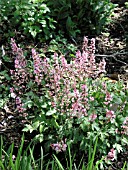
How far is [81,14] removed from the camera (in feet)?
14.6

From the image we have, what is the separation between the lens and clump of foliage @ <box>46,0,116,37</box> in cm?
438

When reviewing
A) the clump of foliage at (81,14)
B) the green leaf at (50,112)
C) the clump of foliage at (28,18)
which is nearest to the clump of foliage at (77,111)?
the green leaf at (50,112)

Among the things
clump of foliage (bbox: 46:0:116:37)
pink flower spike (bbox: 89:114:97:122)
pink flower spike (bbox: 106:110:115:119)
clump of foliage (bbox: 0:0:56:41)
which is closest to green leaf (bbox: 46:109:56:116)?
pink flower spike (bbox: 89:114:97:122)

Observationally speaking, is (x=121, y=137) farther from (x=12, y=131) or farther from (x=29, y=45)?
(x=29, y=45)

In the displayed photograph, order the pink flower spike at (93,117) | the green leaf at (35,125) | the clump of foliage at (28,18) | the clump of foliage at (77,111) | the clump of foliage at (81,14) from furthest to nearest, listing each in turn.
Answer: the clump of foliage at (81,14)
the clump of foliage at (28,18)
the green leaf at (35,125)
the clump of foliage at (77,111)
the pink flower spike at (93,117)

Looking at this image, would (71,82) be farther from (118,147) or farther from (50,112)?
(118,147)

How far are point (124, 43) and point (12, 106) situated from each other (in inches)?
61.6

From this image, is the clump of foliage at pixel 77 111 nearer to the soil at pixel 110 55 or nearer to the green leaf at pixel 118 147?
the green leaf at pixel 118 147

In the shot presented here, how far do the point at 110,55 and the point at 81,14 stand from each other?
1.82 feet

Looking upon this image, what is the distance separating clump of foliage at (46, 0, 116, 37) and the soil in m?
0.15

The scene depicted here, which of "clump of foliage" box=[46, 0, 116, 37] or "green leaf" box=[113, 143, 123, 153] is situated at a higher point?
"clump of foliage" box=[46, 0, 116, 37]

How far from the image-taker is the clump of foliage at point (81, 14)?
4.38 meters

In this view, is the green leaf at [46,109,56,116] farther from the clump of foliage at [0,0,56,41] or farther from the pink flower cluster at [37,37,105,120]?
the clump of foliage at [0,0,56,41]

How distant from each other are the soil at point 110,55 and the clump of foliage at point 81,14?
0.15 m
